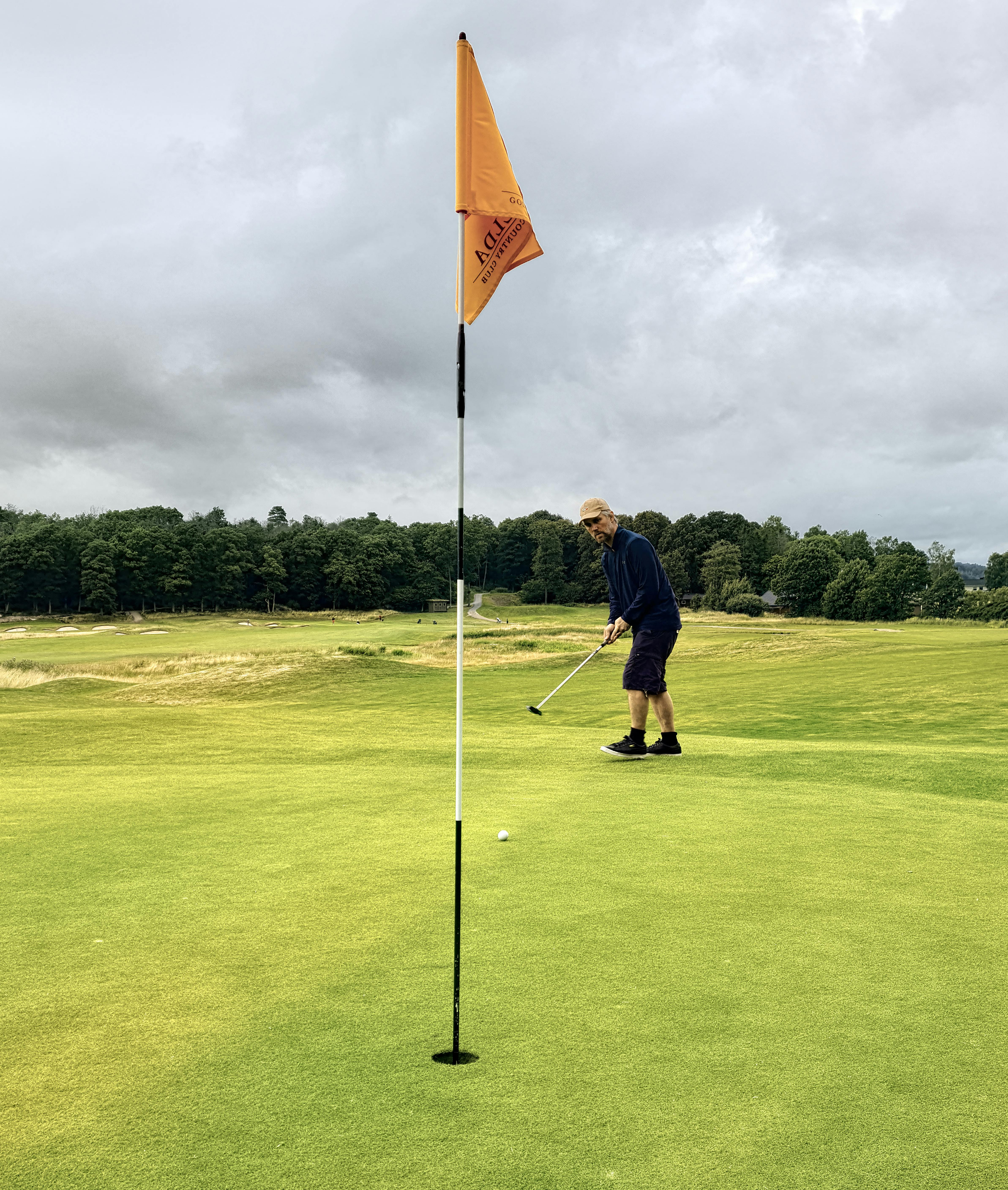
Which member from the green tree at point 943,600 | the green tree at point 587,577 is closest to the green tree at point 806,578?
the green tree at point 943,600

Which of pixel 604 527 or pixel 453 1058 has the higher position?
pixel 604 527

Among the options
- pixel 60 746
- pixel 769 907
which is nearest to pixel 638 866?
pixel 769 907

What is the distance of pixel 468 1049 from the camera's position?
3268 millimetres

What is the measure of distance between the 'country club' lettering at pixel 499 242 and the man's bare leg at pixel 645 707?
5.89 meters

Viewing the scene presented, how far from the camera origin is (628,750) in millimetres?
10430

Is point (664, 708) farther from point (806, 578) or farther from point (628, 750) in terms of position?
point (806, 578)

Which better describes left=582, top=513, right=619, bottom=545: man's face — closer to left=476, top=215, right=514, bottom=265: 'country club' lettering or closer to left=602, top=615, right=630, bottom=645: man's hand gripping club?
left=602, top=615, right=630, bottom=645: man's hand gripping club

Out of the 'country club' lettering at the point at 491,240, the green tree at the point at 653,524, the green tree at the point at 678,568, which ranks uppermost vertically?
the green tree at the point at 653,524

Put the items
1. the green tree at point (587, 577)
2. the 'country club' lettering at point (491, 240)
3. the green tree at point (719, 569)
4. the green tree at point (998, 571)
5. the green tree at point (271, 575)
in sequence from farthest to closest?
the green tree at point (998, 571) → the green tree at point (587, 577) → the green tree at point (719, 569) → the green tree at point (271, 575) → the 'country club' lettering at point (491, 240)

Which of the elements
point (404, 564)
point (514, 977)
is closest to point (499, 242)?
point (514, 977)

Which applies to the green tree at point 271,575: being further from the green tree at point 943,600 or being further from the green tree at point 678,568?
the green tree at point 943,600

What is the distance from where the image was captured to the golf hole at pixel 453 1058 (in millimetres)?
3170

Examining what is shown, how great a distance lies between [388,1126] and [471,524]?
114517 mm

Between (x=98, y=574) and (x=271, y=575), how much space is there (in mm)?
17314
